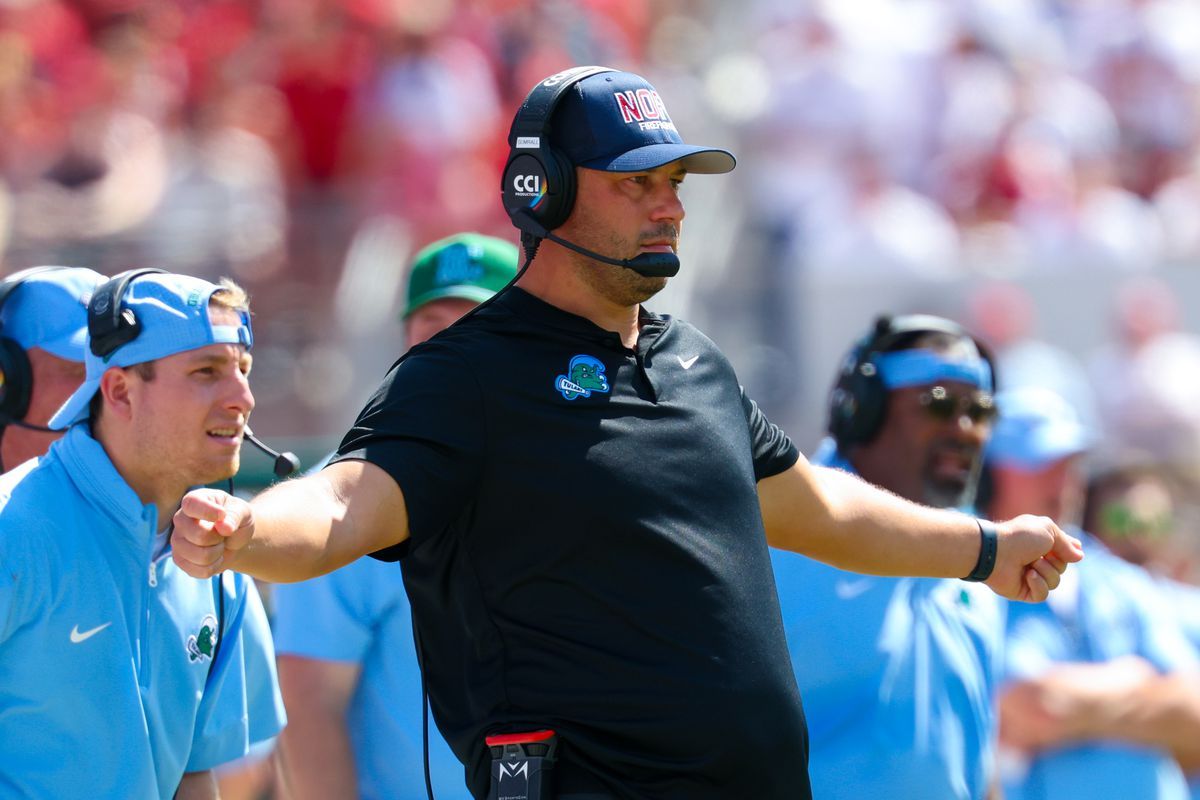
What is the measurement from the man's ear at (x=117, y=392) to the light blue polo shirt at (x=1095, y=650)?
274 centimetres

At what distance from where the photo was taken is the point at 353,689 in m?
4.26

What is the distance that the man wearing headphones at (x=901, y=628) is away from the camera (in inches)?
165

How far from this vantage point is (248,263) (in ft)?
28.5

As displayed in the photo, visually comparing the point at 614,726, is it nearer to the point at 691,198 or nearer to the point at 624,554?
the point at 624,554

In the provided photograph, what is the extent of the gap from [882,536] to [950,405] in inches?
49.4

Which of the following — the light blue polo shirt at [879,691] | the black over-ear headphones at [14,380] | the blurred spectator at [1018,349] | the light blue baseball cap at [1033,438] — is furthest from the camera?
the blurred spectator at [1018,349]

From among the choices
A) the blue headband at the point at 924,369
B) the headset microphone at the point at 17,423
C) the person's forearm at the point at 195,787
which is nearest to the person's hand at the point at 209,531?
the person's forearm at the point at 195,787

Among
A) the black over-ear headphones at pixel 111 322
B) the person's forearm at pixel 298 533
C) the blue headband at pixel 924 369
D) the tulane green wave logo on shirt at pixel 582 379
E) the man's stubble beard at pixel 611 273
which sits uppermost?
the man's stubble beard at pixel 611 273

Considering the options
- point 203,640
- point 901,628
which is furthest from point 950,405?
point 203,640

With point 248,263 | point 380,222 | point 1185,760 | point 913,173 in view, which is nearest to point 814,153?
point 913,173

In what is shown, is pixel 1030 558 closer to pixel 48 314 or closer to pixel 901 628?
pixel 901 628

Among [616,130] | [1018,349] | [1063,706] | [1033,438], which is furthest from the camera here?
[1018,349]

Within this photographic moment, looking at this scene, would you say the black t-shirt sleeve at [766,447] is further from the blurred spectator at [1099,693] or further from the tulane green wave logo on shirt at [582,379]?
the blurred spectator at [1099,693]

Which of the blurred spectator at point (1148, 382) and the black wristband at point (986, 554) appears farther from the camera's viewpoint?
the blurred spectator at point (1148, 382)
